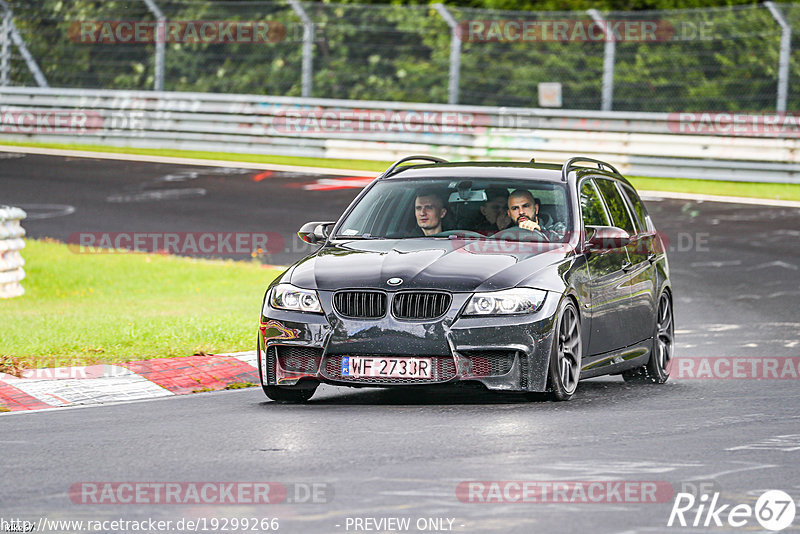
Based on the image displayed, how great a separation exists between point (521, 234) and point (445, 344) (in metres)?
1.45

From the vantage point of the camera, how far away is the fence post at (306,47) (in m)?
29.2

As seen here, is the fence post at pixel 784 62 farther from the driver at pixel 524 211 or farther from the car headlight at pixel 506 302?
the car headlight at pixel 506 302

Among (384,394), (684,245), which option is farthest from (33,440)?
(684,245)

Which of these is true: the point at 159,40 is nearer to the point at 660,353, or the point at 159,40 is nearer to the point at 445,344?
the point at 660,353

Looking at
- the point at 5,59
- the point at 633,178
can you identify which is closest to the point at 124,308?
the point at 633,178

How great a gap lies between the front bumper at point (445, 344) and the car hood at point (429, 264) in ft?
0.51

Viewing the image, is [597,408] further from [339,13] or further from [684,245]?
A: [339,13]

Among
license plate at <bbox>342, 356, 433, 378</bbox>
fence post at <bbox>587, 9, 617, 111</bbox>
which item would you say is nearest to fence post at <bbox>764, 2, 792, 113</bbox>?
fence post at <bbox>587, 9, 617, 111</bbox>

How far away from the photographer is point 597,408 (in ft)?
32.4

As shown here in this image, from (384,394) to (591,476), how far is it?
333cm

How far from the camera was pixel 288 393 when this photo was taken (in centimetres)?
1010
